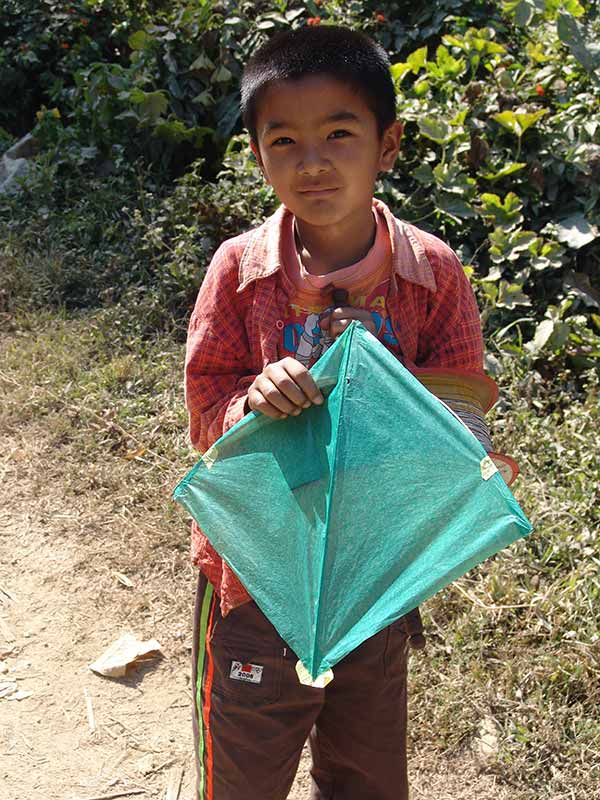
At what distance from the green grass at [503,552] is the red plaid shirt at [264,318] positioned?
1.04 m

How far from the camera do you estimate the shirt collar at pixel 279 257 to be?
1.73m

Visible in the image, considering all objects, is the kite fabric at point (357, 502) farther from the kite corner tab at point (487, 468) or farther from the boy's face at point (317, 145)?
the boy's face at point (317, 145)

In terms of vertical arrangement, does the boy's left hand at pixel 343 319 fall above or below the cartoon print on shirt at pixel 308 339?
above

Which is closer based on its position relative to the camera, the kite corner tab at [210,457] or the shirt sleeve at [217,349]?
the kite corner tab at [210,457]

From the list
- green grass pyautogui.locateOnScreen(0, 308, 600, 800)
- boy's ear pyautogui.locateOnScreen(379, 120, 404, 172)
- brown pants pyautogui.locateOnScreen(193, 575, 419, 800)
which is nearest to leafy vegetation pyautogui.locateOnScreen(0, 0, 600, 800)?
green grass pyautogui.locateOnScreen(0, 308, 600, 800)

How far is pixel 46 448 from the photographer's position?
11.7ft

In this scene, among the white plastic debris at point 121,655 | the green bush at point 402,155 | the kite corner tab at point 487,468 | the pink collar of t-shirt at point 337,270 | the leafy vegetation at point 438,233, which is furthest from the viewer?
the green bush at point 402,155

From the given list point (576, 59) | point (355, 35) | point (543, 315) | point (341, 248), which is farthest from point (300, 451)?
point (576, 59)

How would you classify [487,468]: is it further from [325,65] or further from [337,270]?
[325,65]

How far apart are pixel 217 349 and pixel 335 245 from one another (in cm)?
29

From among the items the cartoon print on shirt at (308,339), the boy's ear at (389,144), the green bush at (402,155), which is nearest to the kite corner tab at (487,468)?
the cartoon print on shirt at (308,339)

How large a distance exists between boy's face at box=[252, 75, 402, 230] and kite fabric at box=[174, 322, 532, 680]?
262 mm

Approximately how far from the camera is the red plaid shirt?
1.74m

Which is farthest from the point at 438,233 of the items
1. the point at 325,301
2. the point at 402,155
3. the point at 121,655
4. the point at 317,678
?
the point at 317,678
